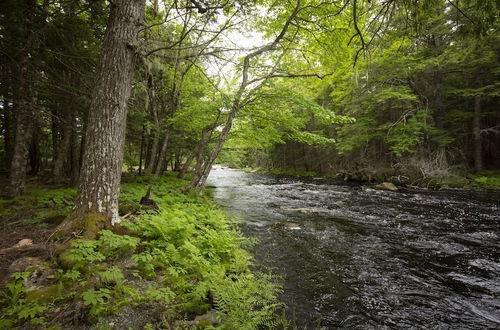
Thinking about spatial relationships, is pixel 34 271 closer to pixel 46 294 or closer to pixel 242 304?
pixel 46 294

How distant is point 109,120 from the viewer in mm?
4289

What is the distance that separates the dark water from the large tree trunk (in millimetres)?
3613

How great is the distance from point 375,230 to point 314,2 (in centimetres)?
811

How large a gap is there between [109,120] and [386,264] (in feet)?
22.1

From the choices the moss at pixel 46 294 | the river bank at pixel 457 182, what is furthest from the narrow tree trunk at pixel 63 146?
the river bank at pixel 457 182

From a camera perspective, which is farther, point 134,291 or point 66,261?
point 66,261

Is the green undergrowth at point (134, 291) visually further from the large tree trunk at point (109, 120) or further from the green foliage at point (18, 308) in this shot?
the large tree trunk at point (109, 120)

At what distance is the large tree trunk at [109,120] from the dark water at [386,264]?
361 centimetres

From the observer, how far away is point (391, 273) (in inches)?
189

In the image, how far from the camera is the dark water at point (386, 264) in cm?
353

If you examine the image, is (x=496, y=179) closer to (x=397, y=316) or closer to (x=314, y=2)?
(x=314, y=2)

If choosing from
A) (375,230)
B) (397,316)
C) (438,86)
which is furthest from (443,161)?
(397,316)

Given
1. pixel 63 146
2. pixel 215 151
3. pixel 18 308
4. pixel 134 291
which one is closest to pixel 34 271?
pixel 18 308

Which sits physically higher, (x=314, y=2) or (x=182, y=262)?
(x=314, y=2)
